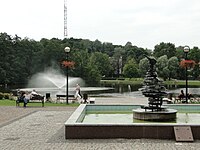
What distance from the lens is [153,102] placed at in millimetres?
14734

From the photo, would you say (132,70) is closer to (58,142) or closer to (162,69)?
(162,69)

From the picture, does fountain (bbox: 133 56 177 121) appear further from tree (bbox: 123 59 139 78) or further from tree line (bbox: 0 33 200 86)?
tree (bbox: 123 59 139 78)

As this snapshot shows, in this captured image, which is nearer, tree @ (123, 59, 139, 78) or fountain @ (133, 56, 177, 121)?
fountain @ (133, 56, 177, 121)

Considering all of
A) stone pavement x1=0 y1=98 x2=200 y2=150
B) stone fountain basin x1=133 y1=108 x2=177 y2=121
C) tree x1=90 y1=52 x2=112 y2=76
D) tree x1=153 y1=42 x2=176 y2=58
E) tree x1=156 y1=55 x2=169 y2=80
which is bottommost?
stone pavement x1=0 y1=98 x2=200 y2=150

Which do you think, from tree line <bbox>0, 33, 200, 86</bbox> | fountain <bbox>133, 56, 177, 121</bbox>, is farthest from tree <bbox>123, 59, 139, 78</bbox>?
fountain <bbox>133, 56, 177, 121</bbox>

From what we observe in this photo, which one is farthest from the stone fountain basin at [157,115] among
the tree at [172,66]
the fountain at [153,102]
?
the tree at [172,66]

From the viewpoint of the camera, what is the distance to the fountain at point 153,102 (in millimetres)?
14039

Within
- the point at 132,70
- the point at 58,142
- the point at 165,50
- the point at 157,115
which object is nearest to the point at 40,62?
the point at 132,70

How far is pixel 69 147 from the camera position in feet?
33.4

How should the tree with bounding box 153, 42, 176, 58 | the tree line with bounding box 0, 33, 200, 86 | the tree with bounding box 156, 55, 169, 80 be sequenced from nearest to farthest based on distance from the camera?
the tree line with bounding box 0, 33, 200, 86 → the tree with bounding box 156, 55, 169, 80 → the tree with bounding box 153, 42, 176, 58

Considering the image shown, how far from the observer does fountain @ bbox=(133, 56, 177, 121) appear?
46.1 ft

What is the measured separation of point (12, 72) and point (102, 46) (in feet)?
294

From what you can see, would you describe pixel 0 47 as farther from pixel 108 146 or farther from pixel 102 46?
pixel 102 46

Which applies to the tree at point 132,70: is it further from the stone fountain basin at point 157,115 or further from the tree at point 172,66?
the stone fountain basin at point 157,115
